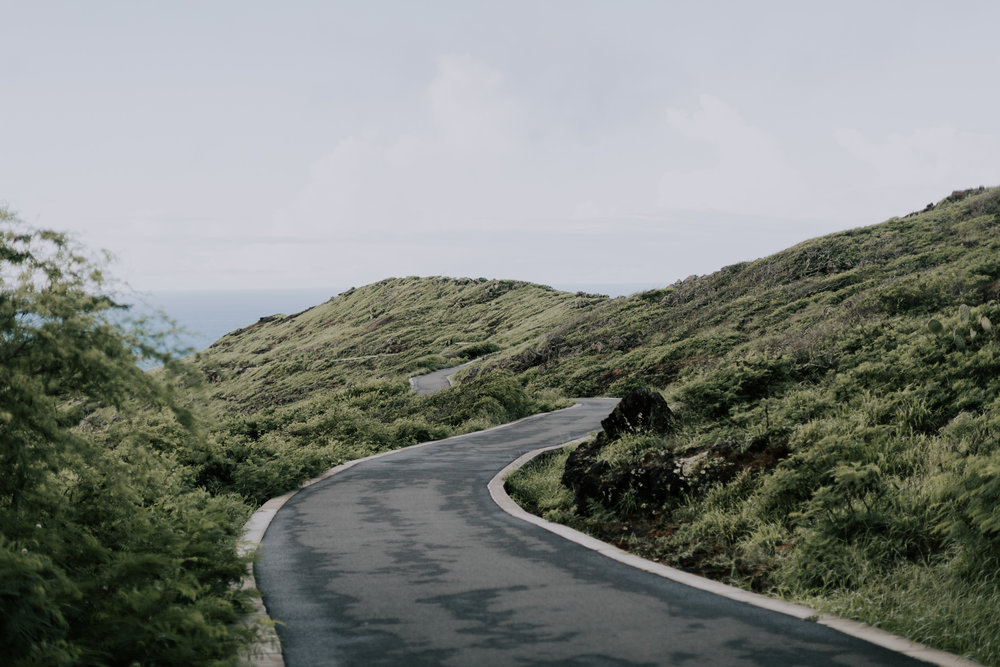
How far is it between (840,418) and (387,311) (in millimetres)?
85745

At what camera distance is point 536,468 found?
14641 millimetres

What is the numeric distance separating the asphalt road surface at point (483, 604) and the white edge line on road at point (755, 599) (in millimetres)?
114

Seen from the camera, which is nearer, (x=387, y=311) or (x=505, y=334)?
(x=505, y=334)

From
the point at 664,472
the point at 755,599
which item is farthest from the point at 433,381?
the point at 755,599

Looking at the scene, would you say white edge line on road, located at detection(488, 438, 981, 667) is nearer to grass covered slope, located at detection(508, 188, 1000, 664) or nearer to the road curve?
grass covered slope, located at detection(508, 188, 1000, 664)

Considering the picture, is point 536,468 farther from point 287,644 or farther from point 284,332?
point 284,332

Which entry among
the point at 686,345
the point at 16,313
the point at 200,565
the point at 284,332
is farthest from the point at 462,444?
the point at 284,332

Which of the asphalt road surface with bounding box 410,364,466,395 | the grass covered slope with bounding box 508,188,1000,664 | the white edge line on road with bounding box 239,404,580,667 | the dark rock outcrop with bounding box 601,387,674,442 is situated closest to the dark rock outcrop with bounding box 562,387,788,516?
the grass covered slope with bounding box 508,188,1000,664

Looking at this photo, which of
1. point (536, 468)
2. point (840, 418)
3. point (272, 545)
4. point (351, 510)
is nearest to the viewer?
point (272, 545)

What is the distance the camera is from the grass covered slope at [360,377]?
45.1 ft

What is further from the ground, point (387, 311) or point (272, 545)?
point (387, 311)

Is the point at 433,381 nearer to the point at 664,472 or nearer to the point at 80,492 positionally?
the point at 664,472

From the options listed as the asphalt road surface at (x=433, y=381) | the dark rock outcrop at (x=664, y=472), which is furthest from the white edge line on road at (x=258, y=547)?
the asphalt road surface at (x=433, y=381)

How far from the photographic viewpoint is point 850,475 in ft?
25.6
